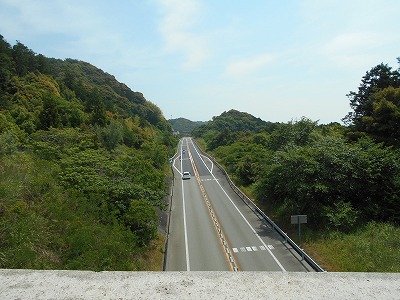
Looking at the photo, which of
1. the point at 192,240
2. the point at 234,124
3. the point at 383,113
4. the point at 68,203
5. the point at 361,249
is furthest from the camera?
the point at 234,124

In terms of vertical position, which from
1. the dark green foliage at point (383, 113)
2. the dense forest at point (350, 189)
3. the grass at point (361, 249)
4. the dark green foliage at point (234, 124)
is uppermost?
the dark green foliage at point (234, 124)

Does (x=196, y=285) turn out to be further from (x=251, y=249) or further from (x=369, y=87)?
(x=369, y=87)

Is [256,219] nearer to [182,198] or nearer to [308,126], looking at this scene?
[182,198]

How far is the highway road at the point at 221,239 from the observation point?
16531 millimetres

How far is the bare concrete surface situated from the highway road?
14221 mm

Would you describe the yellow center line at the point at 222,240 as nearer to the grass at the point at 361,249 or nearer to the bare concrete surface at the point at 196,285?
the grass at the point at 361,249

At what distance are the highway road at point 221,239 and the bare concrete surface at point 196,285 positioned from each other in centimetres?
1422

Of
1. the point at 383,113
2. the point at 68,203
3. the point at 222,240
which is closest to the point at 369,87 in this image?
the point at 383,113

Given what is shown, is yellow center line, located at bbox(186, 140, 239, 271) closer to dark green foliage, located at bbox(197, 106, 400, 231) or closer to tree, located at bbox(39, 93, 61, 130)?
dark green foliage, located at bbox(197, 106, 400, 231)

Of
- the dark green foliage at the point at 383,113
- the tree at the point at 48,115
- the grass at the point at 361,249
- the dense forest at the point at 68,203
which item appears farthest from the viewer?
the tree at the point at 48,115

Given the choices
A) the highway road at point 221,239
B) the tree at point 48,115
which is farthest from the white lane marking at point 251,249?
the tree at point 48,115

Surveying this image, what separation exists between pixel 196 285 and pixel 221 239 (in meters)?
18.7

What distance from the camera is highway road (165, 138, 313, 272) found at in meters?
16.5

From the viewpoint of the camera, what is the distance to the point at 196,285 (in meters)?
2.17
